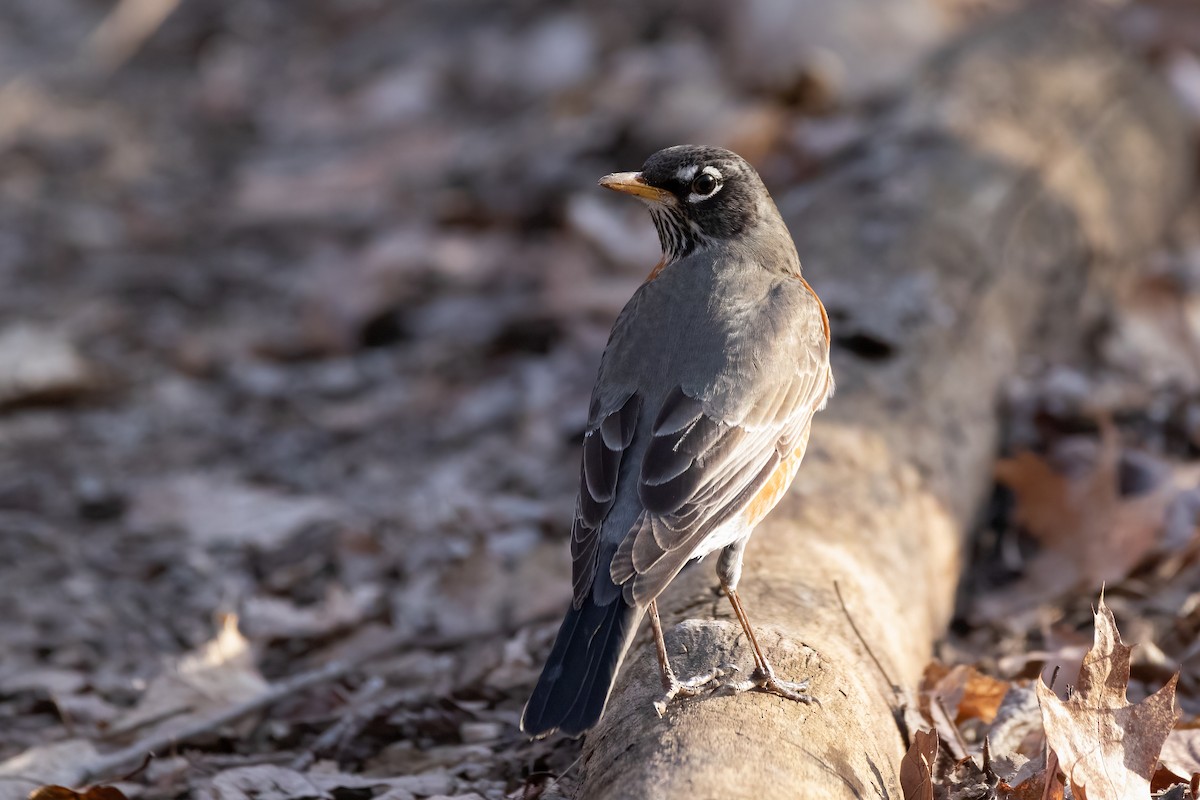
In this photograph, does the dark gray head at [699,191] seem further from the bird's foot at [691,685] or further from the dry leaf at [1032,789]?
the dry leaf at [1032,789]

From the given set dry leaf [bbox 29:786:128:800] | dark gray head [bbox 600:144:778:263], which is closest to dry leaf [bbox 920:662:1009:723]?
dark gray head [bbox 600:144:778:263]

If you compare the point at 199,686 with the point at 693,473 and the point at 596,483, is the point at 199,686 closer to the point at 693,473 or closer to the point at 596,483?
the point at 596,483

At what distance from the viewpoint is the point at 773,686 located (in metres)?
3.20

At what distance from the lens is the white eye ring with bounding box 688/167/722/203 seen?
4.47m

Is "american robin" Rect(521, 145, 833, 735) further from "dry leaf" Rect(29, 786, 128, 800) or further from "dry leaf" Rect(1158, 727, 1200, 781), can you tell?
"dry leaf" Rect(29, 786, 128, 800)

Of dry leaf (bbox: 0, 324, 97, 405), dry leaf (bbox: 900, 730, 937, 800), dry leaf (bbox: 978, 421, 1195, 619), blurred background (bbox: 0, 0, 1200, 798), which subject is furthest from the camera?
dry leaf (bbox: 0, 324, 97, 405)

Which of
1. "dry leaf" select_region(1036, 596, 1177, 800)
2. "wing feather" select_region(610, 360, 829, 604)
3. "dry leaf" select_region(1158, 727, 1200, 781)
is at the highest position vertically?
"wing feather" select_region(610, 360, 829, 604)

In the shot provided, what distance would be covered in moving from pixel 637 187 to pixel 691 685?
1.91m

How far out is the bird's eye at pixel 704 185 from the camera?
4.48m

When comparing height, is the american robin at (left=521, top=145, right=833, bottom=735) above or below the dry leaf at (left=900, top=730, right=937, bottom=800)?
above

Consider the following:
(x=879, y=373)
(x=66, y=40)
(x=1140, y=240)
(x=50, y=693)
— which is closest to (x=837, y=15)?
(x=1140, y=240)

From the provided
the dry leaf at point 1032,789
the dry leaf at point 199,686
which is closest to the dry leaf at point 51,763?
the dry leaf at point 199,686

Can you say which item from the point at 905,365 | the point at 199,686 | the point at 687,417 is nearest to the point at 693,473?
the point at 687,417

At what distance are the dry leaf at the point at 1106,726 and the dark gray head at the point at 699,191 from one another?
202cm
